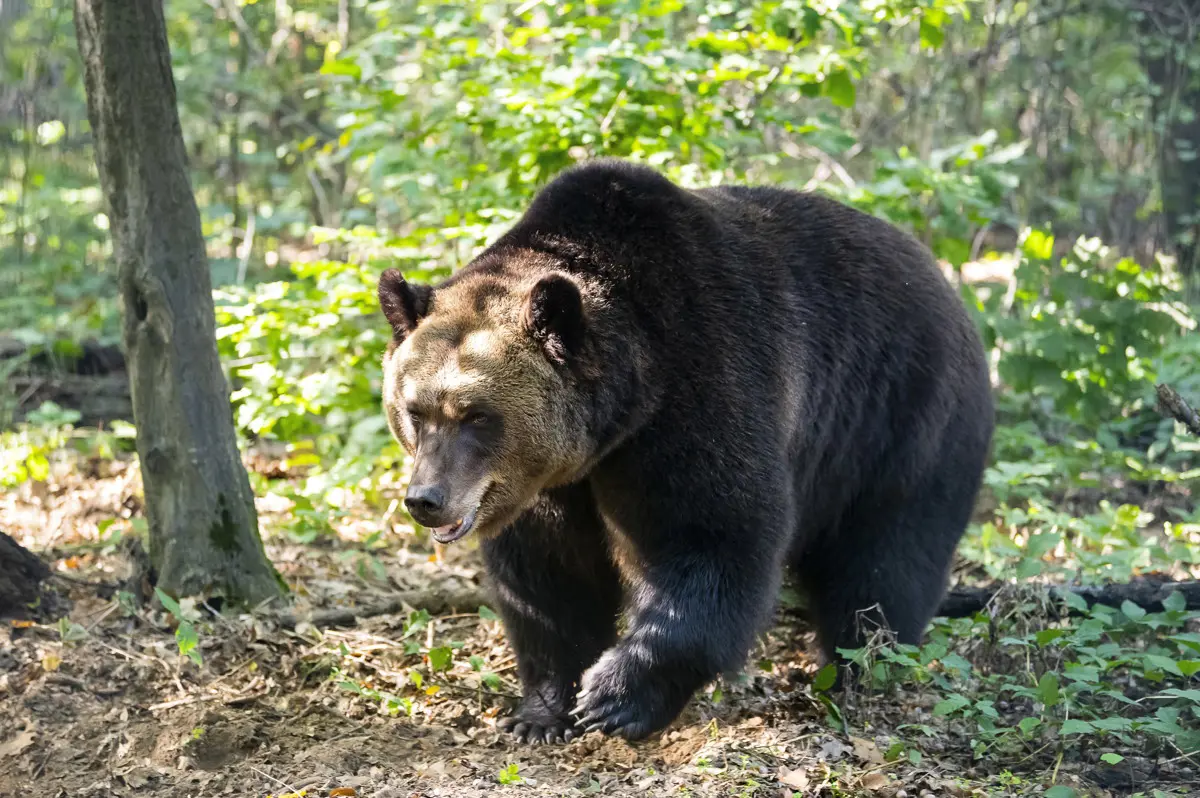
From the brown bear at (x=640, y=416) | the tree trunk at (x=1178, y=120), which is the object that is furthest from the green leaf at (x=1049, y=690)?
the tree trunk at (x=1178, y=120)

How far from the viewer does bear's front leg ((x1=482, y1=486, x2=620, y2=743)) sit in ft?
15.5

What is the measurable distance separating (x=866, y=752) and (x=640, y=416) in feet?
4.92

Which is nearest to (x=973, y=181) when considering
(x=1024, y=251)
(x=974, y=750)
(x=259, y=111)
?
(x=1024, y=251)

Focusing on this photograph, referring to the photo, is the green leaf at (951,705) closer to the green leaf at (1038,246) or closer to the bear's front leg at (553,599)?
the bear's front leg at (553,599)

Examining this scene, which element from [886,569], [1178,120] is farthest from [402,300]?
[1178,120]

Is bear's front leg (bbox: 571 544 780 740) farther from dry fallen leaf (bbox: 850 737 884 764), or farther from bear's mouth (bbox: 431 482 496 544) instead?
bear's mouth (bbox: 431 482 496 544)

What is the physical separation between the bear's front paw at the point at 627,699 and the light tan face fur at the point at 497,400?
2.31 feet

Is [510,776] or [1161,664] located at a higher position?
[1161,664]

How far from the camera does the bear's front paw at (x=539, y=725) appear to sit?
483 centimetres

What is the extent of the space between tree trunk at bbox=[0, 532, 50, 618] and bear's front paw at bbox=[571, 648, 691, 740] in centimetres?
278

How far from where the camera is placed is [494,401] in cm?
427

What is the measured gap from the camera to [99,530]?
21.9ft

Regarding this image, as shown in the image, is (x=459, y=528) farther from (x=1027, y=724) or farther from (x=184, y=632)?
(x=1027, y=724)

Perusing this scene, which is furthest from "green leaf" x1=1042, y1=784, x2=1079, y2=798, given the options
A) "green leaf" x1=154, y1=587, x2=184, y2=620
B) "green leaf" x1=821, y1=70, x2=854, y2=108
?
"green leaf" x1=821, y1=70, x2=854, y2=108
